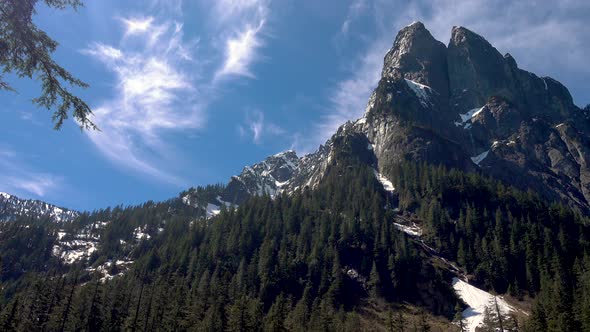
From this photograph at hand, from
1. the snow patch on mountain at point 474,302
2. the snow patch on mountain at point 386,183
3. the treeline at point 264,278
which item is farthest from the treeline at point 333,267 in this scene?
the snow patch on mountain at point 386,183

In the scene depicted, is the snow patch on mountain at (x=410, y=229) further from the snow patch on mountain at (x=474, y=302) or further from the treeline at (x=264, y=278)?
the snow patch on mountain at (x=474, y=302)

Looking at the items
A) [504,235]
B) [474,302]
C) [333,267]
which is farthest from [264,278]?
[504,235]

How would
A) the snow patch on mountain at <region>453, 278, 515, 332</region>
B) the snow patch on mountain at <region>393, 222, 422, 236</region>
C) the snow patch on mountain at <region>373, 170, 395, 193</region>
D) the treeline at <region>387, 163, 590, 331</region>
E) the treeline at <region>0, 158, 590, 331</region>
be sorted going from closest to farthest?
the treeline at <region>0, 158, 590, 331</region> → the snow patch on mountain at <region>453, 278, 515, 332</region> → the treeline at <region>387, 163, 590, 331</region> → the snow patch on mountain at <region>393, 222, 422, 236</region> → the snow patch on mountain at <region>373, 170, 395, 193</region>

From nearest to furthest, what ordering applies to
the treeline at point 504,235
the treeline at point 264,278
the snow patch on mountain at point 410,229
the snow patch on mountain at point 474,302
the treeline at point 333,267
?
the treeline at point 264,278, the treeline at point 333,267, the snow patch on mountain at point 474,302, the treeline at point 504,235, the snow patch on mountain at point 410,229

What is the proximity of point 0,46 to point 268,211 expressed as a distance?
14152cm

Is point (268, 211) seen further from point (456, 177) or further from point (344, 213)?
point (456, 177)

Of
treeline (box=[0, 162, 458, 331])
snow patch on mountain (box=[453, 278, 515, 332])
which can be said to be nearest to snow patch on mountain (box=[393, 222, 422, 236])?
Result: treeline (box=[0, 162, 458, 331])

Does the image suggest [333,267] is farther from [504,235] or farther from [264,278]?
[504,235]

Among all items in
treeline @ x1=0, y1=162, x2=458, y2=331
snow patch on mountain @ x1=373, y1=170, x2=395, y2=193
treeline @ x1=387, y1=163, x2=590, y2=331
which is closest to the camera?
treeline @ x1=0, y1=162, x2=458, y2=331

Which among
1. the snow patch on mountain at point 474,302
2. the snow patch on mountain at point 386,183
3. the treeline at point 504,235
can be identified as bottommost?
the snow patch on mountain at point 474,302

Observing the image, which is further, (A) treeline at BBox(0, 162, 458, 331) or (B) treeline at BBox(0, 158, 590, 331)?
(B) treeline at BBox(0, 158, 590, 331)

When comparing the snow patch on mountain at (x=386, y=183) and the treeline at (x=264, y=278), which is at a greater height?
the snow patch on mountain at (x=386, y=183)

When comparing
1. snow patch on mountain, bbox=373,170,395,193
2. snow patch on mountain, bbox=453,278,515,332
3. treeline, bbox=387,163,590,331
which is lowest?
snow patch on mountain, bbox=453,278,515,332

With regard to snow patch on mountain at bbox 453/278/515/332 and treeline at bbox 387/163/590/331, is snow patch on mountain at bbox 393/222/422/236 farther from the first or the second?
snow patch on mountain at bbox 453/278/515/332
